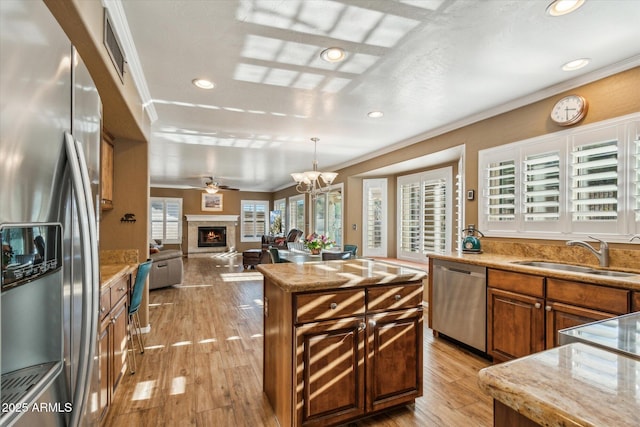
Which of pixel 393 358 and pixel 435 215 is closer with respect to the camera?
pixel 393 358

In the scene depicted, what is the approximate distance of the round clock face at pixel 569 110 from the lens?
2729 mm

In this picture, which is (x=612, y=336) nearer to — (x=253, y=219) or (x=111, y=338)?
(x=111, y=338)

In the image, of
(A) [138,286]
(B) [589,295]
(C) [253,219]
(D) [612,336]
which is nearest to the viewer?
(D) [612,336]

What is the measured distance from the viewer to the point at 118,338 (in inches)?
87.6

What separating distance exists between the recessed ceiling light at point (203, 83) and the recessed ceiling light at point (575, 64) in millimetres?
2985

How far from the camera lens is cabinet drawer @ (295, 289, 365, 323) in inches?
71.3

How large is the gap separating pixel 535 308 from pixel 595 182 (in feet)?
3.96

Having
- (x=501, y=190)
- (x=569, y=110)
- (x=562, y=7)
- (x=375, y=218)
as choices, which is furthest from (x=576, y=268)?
(x=375, y=218)

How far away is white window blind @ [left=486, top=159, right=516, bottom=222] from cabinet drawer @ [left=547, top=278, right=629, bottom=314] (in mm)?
1094

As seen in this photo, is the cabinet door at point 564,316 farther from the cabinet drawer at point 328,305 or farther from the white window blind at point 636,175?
the cabinet drawer at point 328,305

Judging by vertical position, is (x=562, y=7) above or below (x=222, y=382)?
above

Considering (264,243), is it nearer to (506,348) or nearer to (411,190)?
(411,190)

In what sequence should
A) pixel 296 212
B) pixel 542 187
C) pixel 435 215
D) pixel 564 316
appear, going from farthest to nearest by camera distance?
pixel 296 212
pixel 435 215
pixel 542 187
pixel 564 316

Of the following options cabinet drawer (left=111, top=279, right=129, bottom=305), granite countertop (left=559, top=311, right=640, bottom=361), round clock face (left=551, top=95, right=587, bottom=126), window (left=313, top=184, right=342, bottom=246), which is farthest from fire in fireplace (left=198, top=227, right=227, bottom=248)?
granite countertop (left=559, top=311, right=640, bottom=361)
